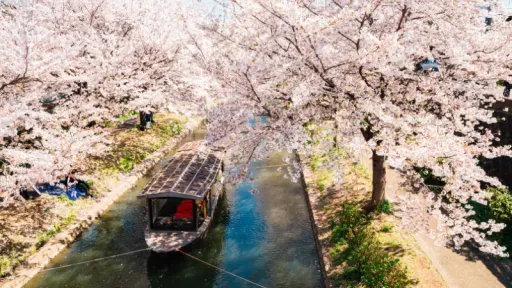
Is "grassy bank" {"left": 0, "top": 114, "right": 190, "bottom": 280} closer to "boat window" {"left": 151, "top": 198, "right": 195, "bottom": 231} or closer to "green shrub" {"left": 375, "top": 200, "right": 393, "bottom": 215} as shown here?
"boat window" {"left": 151, "top": 198, "right": 195, "bottom": 231}

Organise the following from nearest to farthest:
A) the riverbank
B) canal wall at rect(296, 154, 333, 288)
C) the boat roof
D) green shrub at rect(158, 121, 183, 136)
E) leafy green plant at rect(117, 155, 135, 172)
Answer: the riverbank, canal wall at rect(296, 154, 333, 288), the boat roof, leafy green plant at rect(117, 155, 135, 172), green shrub at rect(158, 121, 183, 136)

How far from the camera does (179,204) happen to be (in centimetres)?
1600

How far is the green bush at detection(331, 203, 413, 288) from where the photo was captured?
1004 centimetres

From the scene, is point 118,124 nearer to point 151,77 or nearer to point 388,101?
point 151,77

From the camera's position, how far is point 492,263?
1064cm

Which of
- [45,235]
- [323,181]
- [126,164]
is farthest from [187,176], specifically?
[126,164]

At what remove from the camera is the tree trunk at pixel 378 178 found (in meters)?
12.8

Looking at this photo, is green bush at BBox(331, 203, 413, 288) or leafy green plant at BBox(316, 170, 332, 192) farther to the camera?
leafy green plant at BBox(316, 170, 332, 192)

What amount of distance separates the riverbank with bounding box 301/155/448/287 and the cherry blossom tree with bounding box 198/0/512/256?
4.52ft

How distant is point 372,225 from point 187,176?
786 centimetres

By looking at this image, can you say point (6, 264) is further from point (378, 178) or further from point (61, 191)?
point (378, 178)

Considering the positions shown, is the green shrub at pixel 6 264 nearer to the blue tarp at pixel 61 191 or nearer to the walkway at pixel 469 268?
the blue tarp at pixel 61 191

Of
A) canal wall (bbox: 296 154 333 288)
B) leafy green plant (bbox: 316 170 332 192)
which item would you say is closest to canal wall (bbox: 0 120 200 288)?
canal wall (bbox: 296 154 333 288)

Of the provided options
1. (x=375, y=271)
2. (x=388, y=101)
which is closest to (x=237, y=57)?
(x=388, y=101)
